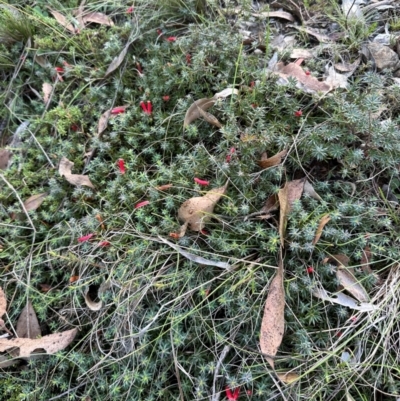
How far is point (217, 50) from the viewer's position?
2285mm

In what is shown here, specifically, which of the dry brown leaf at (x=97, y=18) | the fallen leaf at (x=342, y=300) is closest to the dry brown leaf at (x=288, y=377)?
the fallen leaf at (x=342, y=300)

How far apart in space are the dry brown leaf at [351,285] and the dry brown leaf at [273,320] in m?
0.27

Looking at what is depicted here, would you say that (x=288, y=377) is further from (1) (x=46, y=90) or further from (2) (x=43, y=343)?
(1) (x=46, y=90)

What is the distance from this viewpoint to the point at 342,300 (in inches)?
72.4

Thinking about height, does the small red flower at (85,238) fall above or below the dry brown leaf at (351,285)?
above

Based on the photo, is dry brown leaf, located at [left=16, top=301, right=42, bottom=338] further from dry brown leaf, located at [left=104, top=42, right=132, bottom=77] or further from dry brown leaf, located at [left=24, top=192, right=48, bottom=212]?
dry brown leaf, located at [left=104, top=42, right=132, bottom=77]

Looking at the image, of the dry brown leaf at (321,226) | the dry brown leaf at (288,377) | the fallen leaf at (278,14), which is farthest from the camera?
the fallen leaf at (278,14)

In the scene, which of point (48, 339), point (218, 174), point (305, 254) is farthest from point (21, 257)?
point (305, 254)

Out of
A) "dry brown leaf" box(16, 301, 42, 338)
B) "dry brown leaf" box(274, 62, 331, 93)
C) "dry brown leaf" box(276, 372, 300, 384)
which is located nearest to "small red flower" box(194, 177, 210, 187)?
"dry brown leaf" box(274, 62, 331, 93)

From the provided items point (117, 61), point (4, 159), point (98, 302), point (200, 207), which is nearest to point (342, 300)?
point (200, 207)

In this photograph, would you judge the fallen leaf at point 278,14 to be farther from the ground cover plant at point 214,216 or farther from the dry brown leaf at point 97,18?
the dry brown leaf at point 97,18

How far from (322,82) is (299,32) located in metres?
0.48

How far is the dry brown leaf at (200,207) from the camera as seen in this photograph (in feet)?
6.56

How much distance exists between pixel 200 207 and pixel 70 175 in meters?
0.81
